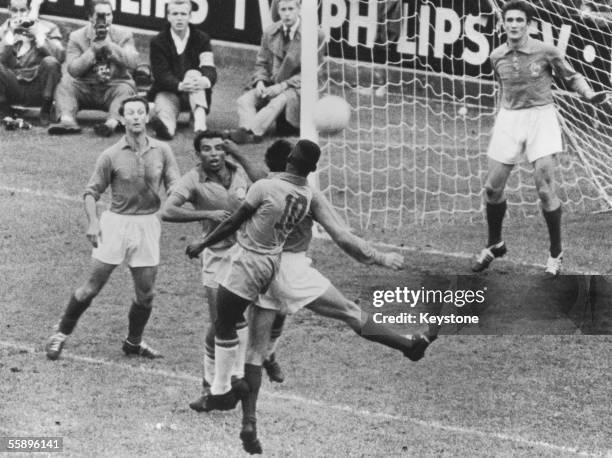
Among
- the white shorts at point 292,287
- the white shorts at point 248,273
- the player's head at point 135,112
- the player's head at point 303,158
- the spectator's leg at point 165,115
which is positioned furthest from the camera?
the spectator's leg at point 165,115

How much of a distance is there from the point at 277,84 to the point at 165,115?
109cm

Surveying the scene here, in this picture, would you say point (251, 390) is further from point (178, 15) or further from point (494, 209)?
point (178, 15)

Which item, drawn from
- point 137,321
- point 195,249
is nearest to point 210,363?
point 137,321

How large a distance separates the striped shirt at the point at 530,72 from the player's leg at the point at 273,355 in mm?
2727

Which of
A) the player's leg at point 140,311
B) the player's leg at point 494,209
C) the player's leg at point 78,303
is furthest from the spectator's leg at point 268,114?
the player's leg at point 78,303

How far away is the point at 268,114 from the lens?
13.6 meters

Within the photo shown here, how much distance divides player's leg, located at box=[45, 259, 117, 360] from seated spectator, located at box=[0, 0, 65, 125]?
496 cm

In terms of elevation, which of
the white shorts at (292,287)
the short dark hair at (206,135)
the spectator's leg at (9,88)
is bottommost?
the white shorts at (292,287)

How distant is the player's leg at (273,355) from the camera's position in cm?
841

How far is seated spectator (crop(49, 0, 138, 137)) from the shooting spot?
13.6 metres

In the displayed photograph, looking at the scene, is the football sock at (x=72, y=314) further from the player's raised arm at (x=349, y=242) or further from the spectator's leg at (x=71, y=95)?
the spectator's leg at (x=71, y=95)

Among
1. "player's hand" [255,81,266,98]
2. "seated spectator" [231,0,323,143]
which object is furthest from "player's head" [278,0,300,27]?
"player's hand" [255,81,266,98]

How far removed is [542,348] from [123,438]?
10.2 ft

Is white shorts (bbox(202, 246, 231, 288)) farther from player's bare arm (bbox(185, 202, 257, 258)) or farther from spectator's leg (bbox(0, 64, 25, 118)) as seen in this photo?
spectator's leg (bbox(0, 64, 25, 118))
